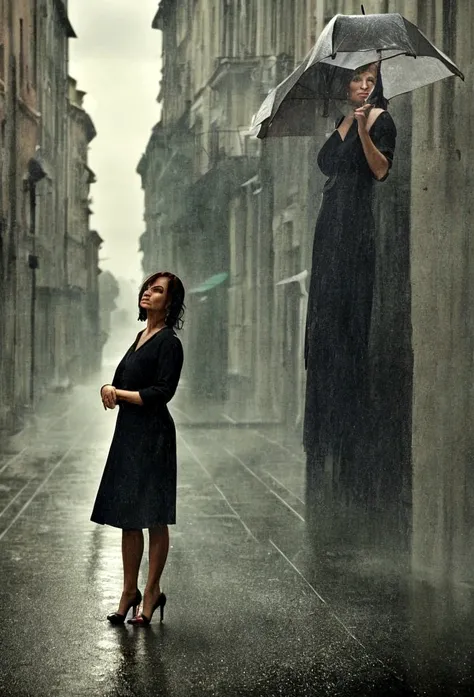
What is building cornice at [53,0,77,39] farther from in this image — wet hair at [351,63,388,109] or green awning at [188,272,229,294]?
green awning at [188,272,229,294]

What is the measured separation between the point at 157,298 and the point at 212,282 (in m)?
14.7

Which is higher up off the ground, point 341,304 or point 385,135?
point 385,135

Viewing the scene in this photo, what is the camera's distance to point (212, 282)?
20766 millimetres

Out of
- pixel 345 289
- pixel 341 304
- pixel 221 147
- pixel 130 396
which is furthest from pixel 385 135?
pixel 221 147

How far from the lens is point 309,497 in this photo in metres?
9.40

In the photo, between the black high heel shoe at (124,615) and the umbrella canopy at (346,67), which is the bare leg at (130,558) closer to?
the black high heel shoe at (124,615)

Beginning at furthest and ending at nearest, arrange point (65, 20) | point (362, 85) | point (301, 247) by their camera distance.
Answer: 1. point (301, 247)
2. point (65, 20)
3. point (362, 85)

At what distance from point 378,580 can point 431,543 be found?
1.40ft

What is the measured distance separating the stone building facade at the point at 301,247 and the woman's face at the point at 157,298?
2.02m

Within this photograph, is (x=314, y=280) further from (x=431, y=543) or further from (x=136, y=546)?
(x=136, y=546)

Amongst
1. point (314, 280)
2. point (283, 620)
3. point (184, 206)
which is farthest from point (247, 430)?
point (283, 620)

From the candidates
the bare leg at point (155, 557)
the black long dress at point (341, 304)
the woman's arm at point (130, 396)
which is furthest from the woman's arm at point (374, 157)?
the bare leg at point (155, 557)

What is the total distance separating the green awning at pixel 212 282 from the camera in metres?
20.4

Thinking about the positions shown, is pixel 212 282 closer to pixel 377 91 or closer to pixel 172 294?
pixel 377 91
